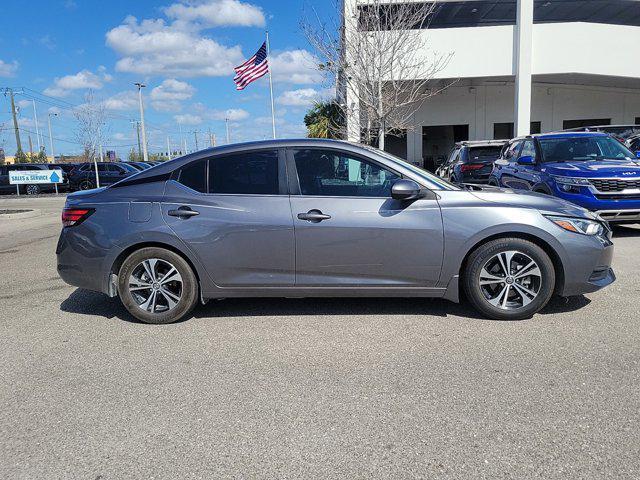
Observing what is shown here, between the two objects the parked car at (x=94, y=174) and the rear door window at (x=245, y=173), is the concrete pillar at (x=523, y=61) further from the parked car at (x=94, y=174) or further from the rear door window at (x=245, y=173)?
the parked car at (x=94, y=174)

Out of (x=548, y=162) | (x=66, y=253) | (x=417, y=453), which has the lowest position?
(x=417, y=453)

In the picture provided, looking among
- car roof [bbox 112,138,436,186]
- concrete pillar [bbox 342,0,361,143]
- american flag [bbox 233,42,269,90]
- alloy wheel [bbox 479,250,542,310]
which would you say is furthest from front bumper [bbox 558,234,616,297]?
american flag [bbox 233,42,269,90]

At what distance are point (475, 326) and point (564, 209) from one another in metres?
1.37

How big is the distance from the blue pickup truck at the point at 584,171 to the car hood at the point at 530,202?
3678 mm

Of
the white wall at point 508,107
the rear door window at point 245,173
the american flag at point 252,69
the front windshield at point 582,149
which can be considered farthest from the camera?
the white wall at point 508,107

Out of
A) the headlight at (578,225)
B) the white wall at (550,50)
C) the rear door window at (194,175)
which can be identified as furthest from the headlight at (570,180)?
the white wall at (550,50)

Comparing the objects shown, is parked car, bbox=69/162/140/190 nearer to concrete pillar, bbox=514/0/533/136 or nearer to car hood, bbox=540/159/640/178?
concrete pillar, bbox=514/0/533/136

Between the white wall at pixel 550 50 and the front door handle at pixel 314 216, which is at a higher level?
the white wall at pixel 550 50

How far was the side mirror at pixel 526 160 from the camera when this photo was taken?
898 cm

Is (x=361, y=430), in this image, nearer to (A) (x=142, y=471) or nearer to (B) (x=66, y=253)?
(A) (x=142, y=471)

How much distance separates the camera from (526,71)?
20297 mm

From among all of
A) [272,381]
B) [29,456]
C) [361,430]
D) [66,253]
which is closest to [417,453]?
[361,430]

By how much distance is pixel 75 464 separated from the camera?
2.65m

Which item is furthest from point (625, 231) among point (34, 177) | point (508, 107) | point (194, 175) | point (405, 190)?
point (34, 177)
